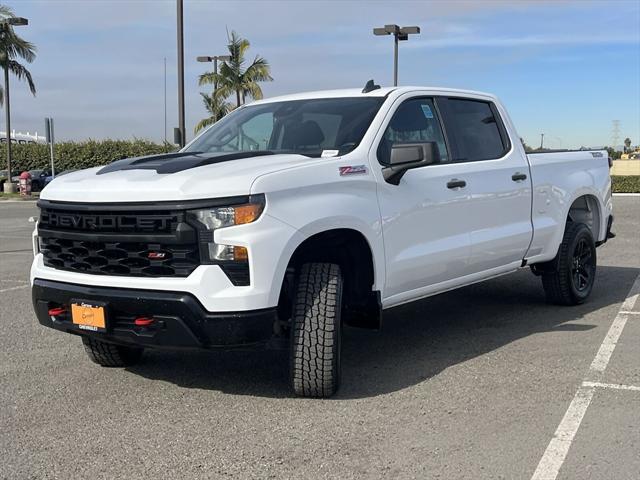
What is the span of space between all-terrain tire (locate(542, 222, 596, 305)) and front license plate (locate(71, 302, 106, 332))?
4.29m

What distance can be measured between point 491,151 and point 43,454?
13.2 feet

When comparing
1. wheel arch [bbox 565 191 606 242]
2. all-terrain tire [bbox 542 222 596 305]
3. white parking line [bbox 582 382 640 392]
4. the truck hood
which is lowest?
white parking line [bbox 582 382 640 392]

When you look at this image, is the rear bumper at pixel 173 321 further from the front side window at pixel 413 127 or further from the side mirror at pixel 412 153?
the front side window at pixel 413 127

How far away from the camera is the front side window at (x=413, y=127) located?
15.9 feet

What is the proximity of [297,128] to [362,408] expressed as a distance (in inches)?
81.9

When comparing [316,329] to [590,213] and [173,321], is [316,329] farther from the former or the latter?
[590,213]

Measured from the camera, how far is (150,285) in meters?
3.92

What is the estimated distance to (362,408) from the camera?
13.6 feet

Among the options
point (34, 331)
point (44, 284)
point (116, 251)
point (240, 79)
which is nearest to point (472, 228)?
point (116, 251)

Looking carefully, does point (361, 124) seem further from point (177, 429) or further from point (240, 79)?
point (240, 79)

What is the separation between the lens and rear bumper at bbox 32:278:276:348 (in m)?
3.85

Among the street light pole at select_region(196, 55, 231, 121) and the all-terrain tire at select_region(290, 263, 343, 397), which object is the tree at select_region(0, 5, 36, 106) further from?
the all-terrain tire at select_region(290, 263, 343, 397)

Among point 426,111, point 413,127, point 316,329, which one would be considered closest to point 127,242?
point 316,329

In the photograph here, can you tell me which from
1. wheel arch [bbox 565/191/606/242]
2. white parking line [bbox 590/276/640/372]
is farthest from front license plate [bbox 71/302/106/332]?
wheel arch [bbox 565/191/606/242]
